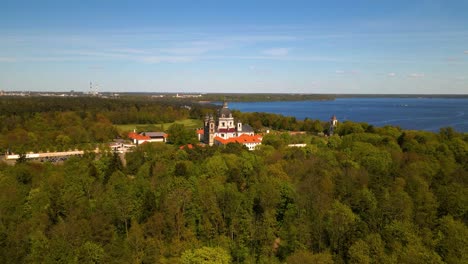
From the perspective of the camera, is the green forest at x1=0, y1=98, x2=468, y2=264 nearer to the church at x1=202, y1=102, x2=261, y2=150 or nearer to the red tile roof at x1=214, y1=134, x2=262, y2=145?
the red tile roof at x1=214, y1=134, x2=262, y2=145

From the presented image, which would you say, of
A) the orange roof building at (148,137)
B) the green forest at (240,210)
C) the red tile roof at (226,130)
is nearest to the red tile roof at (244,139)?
the red tile roof at (226,130)

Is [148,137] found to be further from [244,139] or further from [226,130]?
[244,139]

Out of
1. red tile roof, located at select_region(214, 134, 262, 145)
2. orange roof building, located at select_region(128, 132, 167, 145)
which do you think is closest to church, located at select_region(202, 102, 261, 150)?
red tile roof, located at select_region(214, 134, 262, 145)

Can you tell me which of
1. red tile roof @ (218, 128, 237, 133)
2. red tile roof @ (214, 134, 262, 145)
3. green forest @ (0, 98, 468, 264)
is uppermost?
red tile roof @ (218, 128, 237, 133)

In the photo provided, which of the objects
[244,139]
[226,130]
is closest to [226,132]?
[226,130]

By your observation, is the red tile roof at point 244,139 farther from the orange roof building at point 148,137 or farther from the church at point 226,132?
the orange roof building at point 148,137

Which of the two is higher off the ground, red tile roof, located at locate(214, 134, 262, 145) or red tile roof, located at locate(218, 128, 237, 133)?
red tile roof, located at locate(218, 128, 237, 133)
